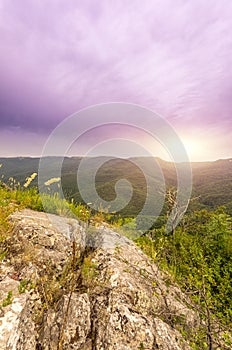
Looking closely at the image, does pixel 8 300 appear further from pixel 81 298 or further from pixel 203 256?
pixel 203 256

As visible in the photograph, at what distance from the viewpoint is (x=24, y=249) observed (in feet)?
15.3

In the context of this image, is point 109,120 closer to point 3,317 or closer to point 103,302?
point 103,302

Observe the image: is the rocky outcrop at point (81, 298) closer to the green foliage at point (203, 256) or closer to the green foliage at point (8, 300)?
the green foliage at point (8, 300)

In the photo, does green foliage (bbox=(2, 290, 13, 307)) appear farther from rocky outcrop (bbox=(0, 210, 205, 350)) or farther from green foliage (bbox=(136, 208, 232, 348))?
green foliage (bbox=(136, 208, 232, 348))

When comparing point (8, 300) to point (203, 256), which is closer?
point (8, 300)

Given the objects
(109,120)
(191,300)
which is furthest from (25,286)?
(109,120)

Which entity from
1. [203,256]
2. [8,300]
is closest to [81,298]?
[8,300]

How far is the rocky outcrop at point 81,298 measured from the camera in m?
3.35

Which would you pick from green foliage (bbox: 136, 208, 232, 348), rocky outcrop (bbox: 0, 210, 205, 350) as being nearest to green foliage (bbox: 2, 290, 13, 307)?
rocky outcrop (bbox: 0, 210, 205, 350)

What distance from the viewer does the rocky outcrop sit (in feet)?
11.0

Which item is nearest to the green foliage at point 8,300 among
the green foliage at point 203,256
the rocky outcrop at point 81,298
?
the rocky outcrop at point 81,298

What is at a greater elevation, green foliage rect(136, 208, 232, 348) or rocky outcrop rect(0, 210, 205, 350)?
rocky outcrop rect(0, 210, 205, 350)

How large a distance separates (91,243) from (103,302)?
65.9 inches

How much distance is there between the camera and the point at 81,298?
3.96 m
